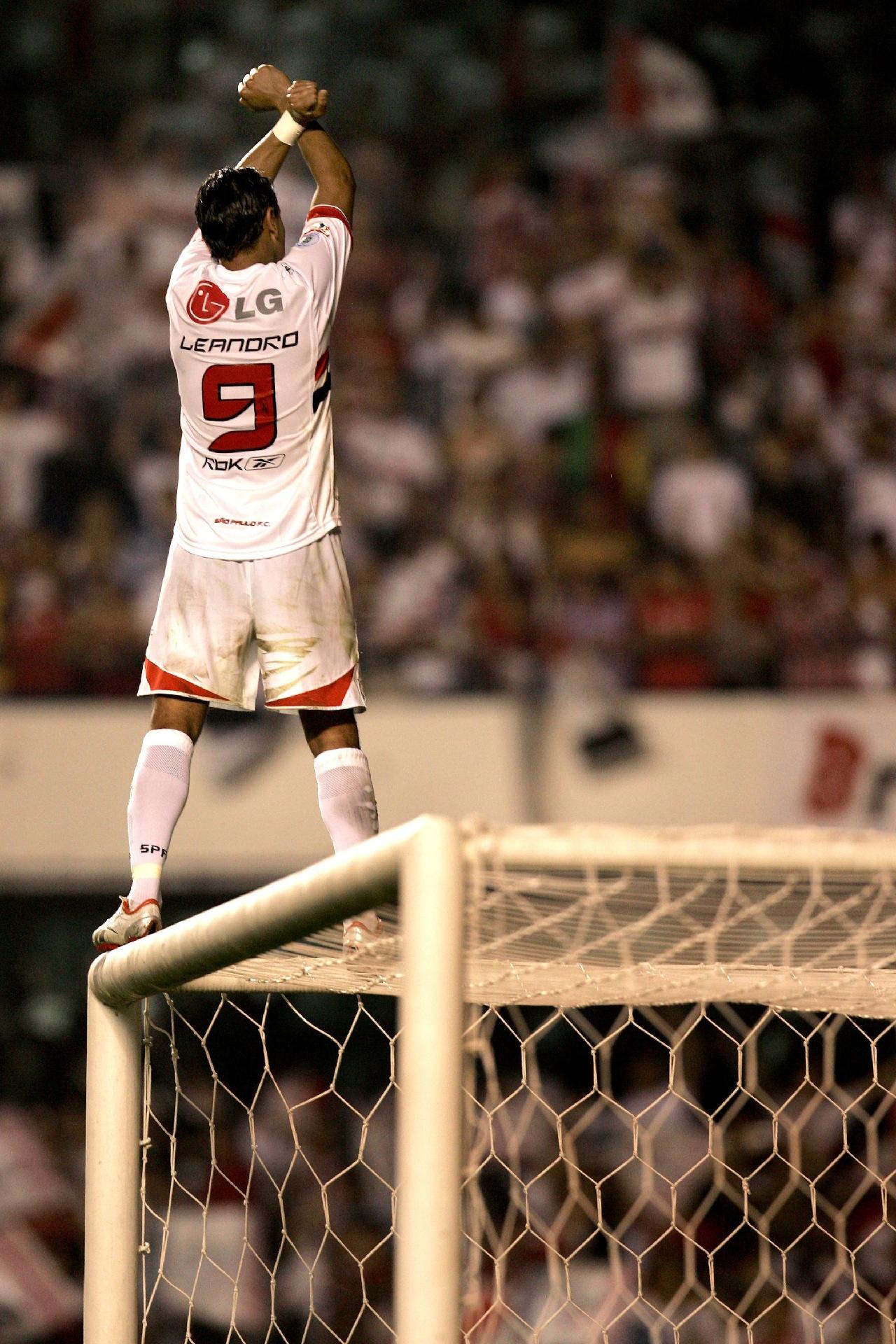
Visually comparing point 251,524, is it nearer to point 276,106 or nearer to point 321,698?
point 321,698

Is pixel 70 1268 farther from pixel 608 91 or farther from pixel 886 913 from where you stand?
pixel 608 91

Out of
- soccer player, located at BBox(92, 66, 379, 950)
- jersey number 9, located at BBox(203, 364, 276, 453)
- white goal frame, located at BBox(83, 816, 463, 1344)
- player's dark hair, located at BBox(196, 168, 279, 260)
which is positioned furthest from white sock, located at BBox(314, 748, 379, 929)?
player's dark hair, located at BBox(196, 168, 279, 260)

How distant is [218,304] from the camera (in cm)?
350

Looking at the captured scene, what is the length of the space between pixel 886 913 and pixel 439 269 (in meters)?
6.92

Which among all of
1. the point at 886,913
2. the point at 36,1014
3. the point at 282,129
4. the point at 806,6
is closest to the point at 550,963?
the point at 886,913

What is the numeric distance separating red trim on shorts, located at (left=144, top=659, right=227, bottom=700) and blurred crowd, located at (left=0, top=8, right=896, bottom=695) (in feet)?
14.8

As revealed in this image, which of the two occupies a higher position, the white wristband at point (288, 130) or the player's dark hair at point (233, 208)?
the white wristband at point (288, 130)

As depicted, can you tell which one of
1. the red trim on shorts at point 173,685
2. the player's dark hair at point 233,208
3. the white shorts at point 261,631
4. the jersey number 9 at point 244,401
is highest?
the player's dark hair at point 233,208

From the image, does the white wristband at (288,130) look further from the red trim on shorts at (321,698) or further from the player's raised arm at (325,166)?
the red trim on shorts at (321,698)

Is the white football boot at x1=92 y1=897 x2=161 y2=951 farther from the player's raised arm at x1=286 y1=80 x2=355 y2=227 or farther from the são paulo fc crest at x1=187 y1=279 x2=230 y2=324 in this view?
the player's raised arm at x1=286 y1=80 x2=355 y2=227

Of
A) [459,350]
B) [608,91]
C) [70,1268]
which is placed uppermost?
[608,91]

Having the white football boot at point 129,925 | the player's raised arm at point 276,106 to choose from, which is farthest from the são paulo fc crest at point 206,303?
the white football boot at point 129,925

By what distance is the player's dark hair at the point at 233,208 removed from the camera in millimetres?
3428

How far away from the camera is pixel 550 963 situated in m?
3.00
